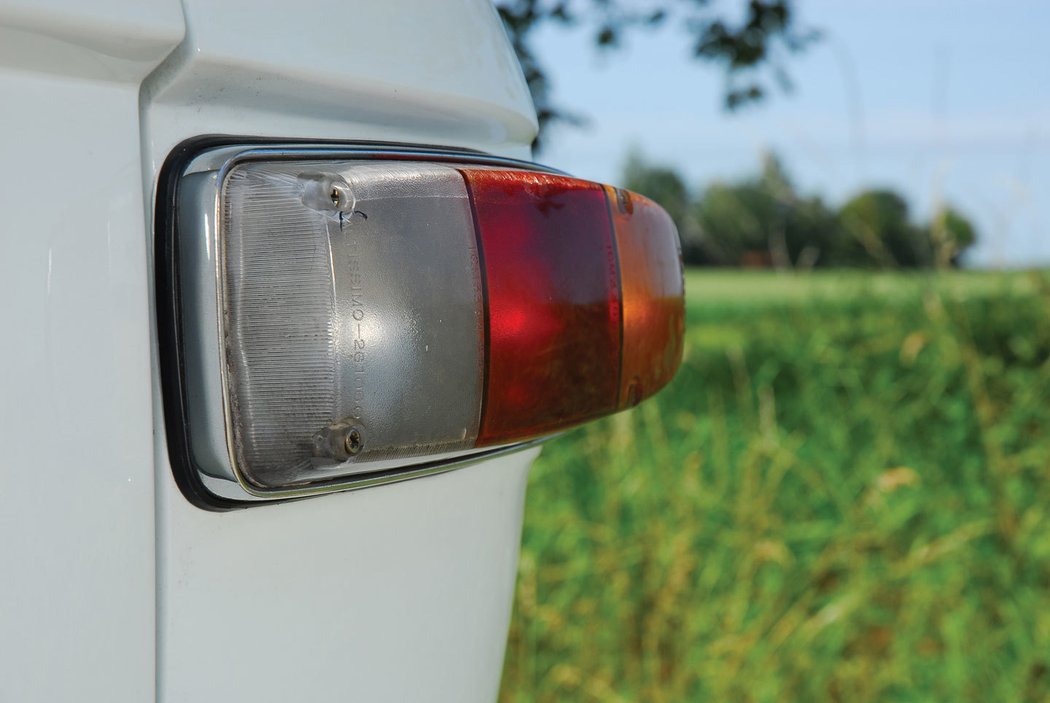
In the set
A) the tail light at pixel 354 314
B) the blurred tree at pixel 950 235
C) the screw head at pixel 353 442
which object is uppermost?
the blurred tree at pixel 950 235

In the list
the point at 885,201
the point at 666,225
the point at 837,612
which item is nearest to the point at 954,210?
the point at 885,201

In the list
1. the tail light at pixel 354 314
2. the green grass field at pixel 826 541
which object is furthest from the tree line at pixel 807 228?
the tail light at pixel 354 314

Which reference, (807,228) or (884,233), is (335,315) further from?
(884,233)

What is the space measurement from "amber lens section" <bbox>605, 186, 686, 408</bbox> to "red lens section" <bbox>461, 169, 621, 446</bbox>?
19 millimetres

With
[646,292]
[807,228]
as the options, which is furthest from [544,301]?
[807,228]

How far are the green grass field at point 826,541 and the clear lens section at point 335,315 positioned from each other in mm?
2047

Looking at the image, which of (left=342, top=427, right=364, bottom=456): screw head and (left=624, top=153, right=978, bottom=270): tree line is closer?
(left=342, top=427, right=364, bottom=456): screw head

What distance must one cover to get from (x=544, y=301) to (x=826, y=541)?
2.52 m

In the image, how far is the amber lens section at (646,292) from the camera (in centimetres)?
99

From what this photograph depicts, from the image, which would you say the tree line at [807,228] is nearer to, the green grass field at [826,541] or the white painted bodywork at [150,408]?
the green grass field at [826,541]

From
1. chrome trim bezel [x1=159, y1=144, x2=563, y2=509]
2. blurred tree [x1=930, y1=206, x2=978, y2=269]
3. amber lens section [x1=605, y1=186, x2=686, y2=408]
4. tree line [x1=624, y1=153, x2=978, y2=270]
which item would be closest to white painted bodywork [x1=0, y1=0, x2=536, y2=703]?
chrome trim bezel [x1=159, y1=144, x2=563, y2=509]

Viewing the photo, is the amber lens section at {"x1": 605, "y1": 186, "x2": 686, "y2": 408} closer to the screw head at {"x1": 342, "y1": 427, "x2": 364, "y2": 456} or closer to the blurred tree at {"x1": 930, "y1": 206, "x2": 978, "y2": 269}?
the screw head at {"x1": 342, "y1": 427, "x2": 364, "y2": 456}

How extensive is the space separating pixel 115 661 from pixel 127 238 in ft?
0.92

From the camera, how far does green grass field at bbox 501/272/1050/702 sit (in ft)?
8.99
